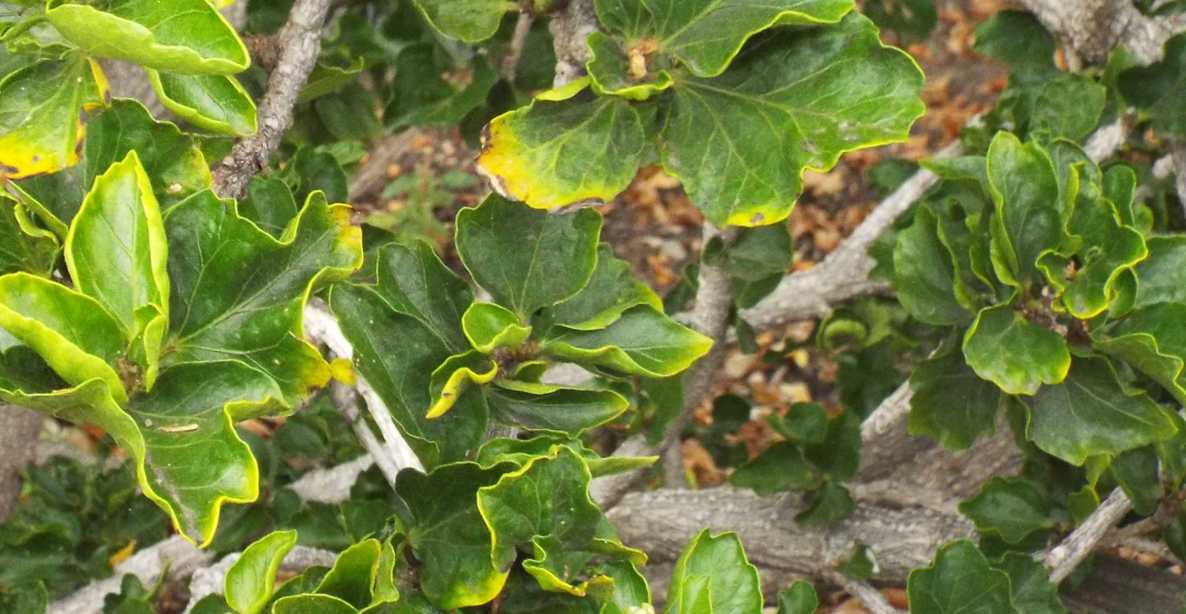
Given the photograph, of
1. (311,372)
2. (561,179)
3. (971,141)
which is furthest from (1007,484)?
(311,372)

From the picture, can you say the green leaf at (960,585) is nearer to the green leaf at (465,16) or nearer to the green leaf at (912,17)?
the green leaf at (465,16)

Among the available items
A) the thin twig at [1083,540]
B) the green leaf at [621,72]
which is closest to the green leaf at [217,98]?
the green leaf at [621,72]

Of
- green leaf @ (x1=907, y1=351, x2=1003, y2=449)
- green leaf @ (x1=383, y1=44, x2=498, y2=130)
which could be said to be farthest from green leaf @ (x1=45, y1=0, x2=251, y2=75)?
green leaf @ (x1=907, y1=351, x2=1003, y2=449)

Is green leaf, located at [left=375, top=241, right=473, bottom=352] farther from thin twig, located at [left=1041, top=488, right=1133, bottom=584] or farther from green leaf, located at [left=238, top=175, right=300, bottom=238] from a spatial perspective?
thin twig, located at [left=1041, top=488, right=1133, bottom=584]

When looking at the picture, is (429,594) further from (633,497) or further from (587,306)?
(633,497)

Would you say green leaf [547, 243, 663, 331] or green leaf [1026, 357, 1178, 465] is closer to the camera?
green leaf [547, 243, 663, 331]
